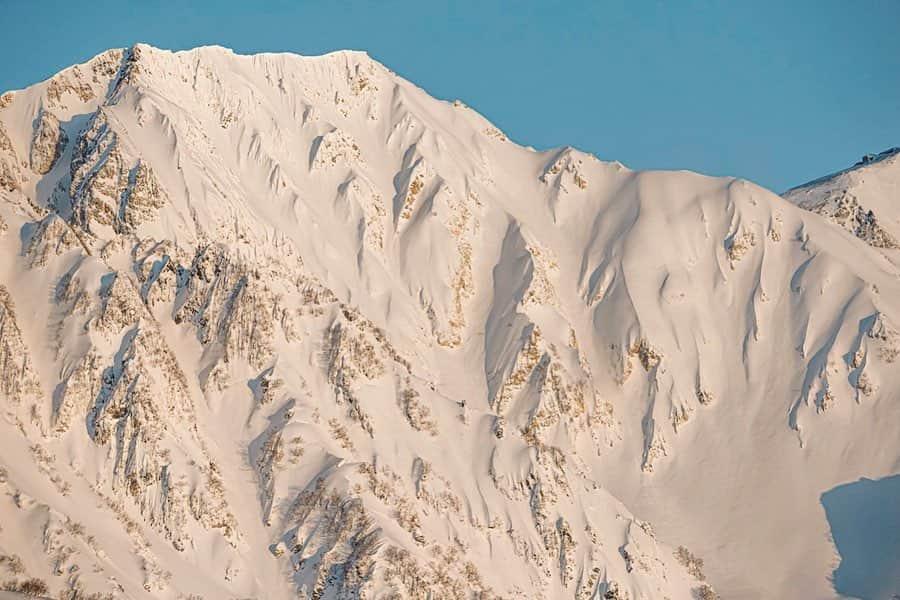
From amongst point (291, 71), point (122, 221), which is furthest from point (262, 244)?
point (291, 71)

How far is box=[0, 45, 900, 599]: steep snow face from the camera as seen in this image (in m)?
119

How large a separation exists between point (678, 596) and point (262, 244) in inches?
2222

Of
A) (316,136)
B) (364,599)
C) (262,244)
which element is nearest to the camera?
(364,599)

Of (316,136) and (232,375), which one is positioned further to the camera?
(316,136)

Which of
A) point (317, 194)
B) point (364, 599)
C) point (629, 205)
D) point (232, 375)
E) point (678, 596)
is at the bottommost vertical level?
point (364, 599)

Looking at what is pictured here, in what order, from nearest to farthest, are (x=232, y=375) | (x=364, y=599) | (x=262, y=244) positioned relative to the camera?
(x=364, y=599) < (x=232, y=375) < (x=262, y=244)

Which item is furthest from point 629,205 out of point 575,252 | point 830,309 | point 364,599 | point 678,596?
point 364,599

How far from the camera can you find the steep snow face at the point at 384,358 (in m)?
119

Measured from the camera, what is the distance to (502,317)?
17125 cm

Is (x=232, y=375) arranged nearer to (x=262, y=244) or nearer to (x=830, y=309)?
(x=262, y=244)

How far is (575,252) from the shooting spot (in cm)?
18975

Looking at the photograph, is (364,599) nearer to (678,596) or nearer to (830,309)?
(678,596)

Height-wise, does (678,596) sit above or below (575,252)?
below

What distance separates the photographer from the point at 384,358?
140625 millimetres
